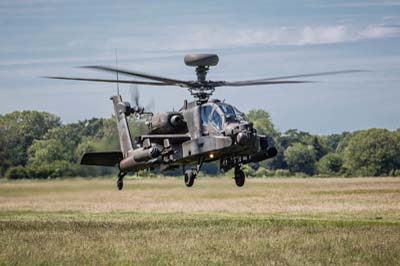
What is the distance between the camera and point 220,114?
35.3m

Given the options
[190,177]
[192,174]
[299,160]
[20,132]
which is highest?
[20,132]

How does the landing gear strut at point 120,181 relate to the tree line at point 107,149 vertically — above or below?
below

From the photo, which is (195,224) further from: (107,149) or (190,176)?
Result: (190,176)

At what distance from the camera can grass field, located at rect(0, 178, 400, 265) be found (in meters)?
32.5

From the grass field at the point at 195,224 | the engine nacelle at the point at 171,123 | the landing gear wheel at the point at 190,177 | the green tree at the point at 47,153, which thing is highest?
the green tree at the point at 47,153

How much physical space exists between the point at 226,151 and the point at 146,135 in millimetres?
4512

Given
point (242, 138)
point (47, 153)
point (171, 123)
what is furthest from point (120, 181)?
point (47, 153)

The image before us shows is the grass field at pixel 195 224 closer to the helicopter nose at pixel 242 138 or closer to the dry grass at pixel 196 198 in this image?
the dry grass at pixel 196 198

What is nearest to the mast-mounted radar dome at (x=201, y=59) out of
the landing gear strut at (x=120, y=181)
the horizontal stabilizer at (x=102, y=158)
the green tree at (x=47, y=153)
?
the horizontal stabilizer at (x=102, y=158)

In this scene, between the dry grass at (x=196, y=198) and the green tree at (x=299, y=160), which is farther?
the green tree at (x=299, y=160)

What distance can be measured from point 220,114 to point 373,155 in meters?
93.4

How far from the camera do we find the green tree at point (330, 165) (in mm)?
120375

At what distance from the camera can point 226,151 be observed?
35.0 meters

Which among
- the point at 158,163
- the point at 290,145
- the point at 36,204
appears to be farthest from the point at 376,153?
the point at 158,163
